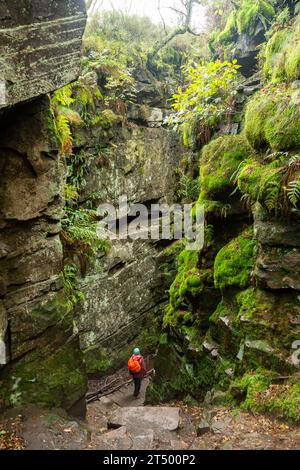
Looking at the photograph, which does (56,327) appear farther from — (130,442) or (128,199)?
(128,199)

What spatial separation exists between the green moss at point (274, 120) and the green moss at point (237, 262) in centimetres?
204

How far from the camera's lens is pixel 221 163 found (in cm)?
863

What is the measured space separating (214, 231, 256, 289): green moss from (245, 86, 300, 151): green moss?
2044 mm

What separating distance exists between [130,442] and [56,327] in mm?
2320

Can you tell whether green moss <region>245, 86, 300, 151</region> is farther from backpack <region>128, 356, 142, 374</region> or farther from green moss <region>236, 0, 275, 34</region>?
backpack <region>128, 356, 142, 374</region>

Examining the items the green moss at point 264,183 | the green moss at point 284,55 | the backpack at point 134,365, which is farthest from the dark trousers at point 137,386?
the green moss at point 284,55

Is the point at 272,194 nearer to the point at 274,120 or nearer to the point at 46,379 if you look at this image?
the point at 274,120

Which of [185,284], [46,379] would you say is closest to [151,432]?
[46,379]

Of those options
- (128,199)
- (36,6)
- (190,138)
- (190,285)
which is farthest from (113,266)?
(36,6)

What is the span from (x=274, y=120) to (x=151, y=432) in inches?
239

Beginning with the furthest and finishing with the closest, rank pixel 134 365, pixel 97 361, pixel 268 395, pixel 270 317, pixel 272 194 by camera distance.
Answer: pixel 97 361
pixel 134 365
pixel 270 317
pixel 272 194
pixel 268 395

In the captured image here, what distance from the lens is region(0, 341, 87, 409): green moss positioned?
233 inches

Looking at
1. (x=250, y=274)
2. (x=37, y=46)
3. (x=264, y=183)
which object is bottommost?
(x=250, y=274)

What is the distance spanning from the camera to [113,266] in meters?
12.7
